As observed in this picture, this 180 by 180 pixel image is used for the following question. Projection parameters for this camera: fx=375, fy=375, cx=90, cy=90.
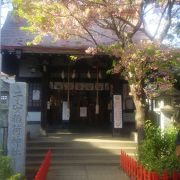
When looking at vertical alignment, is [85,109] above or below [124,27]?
below

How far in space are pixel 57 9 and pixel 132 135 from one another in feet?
21.8

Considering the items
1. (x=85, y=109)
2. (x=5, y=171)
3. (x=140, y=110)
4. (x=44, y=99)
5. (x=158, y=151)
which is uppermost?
(x=44, y=99)

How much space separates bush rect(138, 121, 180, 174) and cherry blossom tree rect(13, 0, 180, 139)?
351 mm

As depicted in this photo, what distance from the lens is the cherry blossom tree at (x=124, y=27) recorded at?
880cm

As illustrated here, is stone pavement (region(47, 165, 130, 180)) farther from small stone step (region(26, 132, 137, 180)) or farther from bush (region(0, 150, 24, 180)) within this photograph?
bush (region(0, 150, 24, 180))

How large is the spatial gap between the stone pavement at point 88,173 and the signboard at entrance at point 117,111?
3.33m

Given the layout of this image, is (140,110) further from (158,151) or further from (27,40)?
(27,40)

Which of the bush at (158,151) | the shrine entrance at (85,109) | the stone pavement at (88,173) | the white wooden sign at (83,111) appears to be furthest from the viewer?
the white wooden sign at (83,111)

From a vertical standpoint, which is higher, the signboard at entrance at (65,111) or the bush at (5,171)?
the signboard at entrance at (65,111)

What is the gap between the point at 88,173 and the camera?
34.9 ft

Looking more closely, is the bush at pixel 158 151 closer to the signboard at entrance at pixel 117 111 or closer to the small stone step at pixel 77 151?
the small stone step at pixel 77 151

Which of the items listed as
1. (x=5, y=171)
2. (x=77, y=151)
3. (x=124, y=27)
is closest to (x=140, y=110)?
(x=124, y=27)

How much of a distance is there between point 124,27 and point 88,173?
4.19m

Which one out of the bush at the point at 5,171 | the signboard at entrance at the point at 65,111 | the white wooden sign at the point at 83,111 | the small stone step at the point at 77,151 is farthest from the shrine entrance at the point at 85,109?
the bush at the point at 5,171
